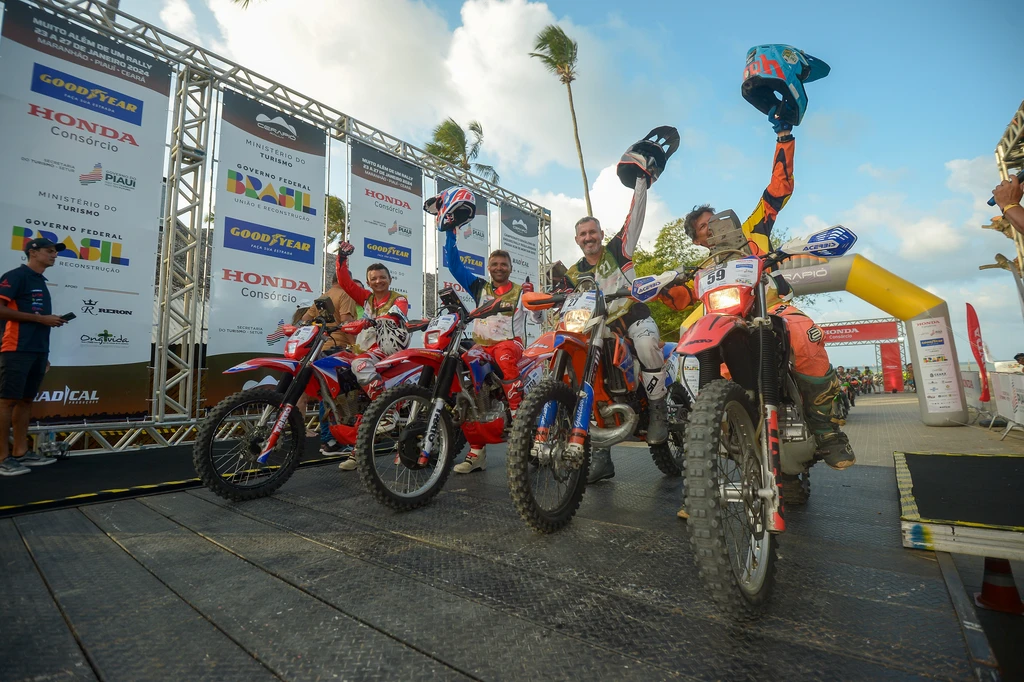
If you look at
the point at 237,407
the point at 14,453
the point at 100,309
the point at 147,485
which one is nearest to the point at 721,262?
the point at 237,407

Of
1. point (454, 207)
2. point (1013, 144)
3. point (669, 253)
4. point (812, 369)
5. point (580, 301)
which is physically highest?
point (669, 253)

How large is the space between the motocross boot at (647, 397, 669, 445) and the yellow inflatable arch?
6.94 m

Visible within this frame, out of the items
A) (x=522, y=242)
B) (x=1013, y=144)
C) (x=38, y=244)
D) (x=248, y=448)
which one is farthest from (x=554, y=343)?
(x=522, y=242)

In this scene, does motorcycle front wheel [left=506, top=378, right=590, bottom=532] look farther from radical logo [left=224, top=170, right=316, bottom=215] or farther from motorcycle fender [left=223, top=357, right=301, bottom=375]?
radical logo [left=224, top=170, right=316, bottom=215]

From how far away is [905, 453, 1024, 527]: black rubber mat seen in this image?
7.64 feet

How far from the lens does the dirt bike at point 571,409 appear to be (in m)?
2.36

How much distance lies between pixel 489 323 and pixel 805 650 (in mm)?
3163

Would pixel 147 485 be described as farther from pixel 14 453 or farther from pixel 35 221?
pixel 35 221

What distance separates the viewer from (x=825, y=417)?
2498 millimetres

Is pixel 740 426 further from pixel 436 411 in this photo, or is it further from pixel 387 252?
pixel 387 252

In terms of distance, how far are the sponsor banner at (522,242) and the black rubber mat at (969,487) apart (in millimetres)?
8223

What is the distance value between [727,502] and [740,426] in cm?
35

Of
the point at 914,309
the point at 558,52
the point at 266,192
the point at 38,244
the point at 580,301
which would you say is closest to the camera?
the point at 580,301

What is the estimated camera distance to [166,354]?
612cm
